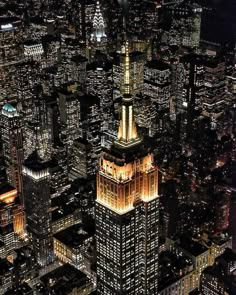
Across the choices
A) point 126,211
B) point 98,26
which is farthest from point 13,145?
point 98,26

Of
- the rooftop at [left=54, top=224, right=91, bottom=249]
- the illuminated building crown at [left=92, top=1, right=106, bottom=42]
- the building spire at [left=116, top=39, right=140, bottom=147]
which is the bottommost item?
the rooftop at [left=54, top=224, right=91, bottom=249]

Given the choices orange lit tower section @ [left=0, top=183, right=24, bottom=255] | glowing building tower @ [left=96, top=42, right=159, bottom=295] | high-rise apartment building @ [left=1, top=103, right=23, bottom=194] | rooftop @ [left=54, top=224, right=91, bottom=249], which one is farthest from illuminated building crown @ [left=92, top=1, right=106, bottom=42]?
glowing building tower @ [left=96, top=42, right=159, bottom=295]

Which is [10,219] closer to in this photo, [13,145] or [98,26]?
[13,145]

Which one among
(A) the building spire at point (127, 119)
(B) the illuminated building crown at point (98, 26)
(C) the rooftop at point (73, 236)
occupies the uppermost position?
(A) the building spire at point (127, 119)

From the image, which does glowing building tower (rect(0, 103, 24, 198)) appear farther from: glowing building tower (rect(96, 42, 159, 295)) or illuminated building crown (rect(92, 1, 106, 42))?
illuminated building crown (rect(92, 1, 106, 42))

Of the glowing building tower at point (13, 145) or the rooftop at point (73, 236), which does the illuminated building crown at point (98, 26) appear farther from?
the rooftop at point (73, 236)

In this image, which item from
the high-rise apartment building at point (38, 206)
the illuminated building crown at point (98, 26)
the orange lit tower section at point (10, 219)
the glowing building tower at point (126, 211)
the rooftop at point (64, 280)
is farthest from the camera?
the illuminated building crown at point (98, 26)

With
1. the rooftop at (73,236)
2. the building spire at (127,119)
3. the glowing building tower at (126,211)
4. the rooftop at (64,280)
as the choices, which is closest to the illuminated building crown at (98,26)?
the rooftop at (73,236)

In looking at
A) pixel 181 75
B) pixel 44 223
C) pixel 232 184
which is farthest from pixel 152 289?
pixel 181 75
